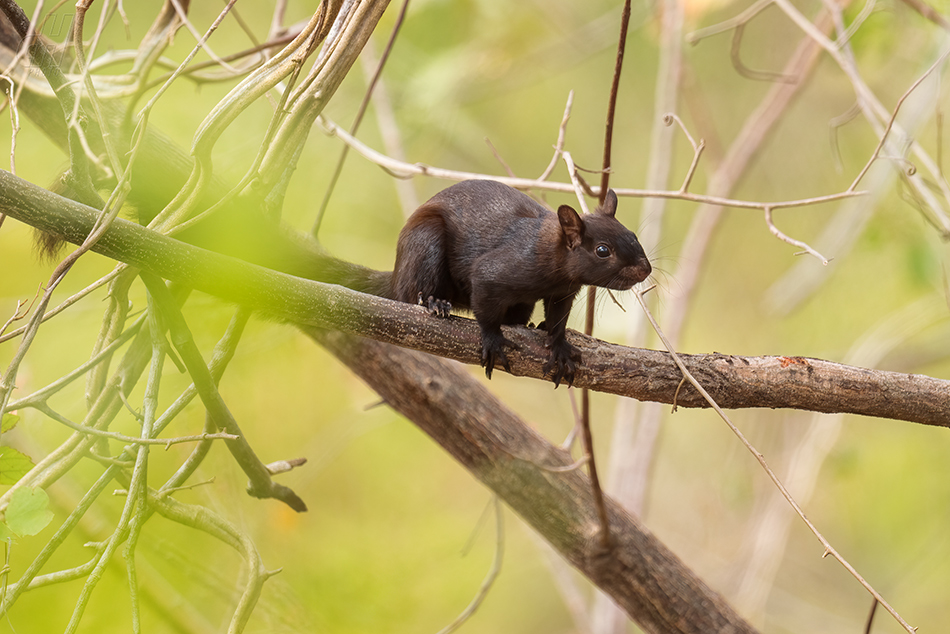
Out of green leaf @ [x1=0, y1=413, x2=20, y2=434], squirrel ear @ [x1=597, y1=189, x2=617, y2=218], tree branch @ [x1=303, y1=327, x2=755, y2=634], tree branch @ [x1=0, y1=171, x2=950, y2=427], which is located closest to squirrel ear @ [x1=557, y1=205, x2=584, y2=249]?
squirrel ear @ [x1=597, y1=189, x2=617, y2=218]

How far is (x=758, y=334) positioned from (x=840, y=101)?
2.06 meters

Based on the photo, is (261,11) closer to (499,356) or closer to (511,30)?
(511,30)

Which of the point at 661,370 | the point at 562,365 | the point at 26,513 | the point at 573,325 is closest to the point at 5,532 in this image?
the point at 26,513

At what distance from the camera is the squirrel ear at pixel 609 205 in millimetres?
2258

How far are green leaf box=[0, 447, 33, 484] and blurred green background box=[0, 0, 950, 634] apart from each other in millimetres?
1311

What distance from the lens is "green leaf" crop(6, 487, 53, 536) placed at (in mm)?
1203

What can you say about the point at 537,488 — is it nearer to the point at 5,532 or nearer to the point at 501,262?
the point at 501,262

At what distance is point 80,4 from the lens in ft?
4.74

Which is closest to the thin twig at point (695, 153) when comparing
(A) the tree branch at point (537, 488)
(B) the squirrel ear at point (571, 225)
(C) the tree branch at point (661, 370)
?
(B) the squirrel ear at point (571, 225)

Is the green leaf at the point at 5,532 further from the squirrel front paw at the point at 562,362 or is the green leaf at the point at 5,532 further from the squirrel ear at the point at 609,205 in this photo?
the squirrel ear at the point at 609,205

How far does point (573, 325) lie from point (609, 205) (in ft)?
5.71

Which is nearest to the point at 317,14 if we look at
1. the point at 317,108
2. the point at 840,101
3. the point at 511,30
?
the point at 317,108

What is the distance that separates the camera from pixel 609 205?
229cm

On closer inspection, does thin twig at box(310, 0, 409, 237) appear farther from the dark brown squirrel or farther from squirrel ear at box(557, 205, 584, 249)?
squirrel ear at box(557, 205, 584, 249)
